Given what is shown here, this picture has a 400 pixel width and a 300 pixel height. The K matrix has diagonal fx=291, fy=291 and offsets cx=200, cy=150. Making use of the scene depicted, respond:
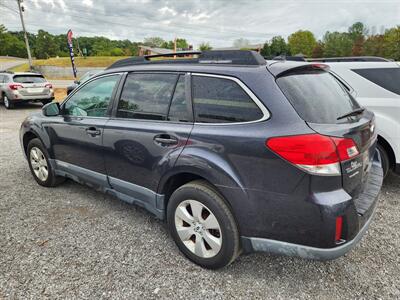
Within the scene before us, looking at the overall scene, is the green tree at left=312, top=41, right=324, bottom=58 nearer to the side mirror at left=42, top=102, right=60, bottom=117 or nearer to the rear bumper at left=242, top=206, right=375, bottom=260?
the side mirror at left=42, top=102, right=60, bottom=117

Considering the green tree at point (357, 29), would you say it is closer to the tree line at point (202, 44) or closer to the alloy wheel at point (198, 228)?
the tree line at point (202, 44)

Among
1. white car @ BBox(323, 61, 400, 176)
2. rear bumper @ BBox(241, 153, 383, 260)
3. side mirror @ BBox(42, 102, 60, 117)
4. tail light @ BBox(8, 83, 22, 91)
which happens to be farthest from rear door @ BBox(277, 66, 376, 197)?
tail light @ BBox(8, 83, 22, 91)

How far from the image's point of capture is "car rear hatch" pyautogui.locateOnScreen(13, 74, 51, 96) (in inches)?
472

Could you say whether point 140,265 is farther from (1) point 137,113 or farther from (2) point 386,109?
(2) point 386,109

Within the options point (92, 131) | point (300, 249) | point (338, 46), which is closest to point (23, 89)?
point (92, 131)

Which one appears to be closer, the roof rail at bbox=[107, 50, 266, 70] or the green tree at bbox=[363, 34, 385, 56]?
the roof rail at bbox=[107, 50, 266, 70]

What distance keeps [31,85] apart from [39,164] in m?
9.79

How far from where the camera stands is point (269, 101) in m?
2.00

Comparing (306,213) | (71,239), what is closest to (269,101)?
(306,213)

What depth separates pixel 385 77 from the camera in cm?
378

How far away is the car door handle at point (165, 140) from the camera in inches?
95.2

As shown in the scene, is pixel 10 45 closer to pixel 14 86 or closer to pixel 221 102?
pixel 14 86

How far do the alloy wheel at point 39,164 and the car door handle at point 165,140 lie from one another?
2.27m

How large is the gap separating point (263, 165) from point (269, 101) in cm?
44
